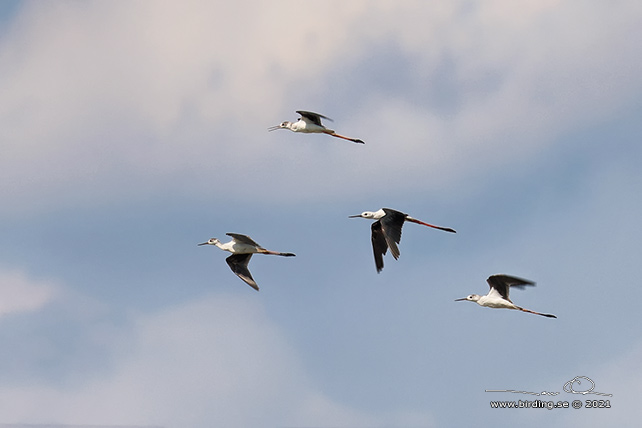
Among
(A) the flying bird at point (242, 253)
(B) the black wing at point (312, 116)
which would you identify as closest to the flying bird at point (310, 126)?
(B) the black wing at point (312, 116)

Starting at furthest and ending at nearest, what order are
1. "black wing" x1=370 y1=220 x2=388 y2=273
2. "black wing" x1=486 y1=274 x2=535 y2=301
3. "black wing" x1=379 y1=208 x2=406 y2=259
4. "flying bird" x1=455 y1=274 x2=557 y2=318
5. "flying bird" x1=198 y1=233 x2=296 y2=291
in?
"black wing" x1=370 y1=220 x2=388 y2=273, "flying bird" x1=198 y1=233 x2=296 y2=291, "black wing" x1=379 y1=208 x2=406 y2=259, "flying bird" x1=455 y1=274 x2=557 y2=318, "black wing" x1=486 y1=274 x2=535 y2=301

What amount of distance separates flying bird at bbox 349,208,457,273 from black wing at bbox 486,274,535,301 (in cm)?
301

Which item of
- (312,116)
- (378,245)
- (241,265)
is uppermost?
(312,116)

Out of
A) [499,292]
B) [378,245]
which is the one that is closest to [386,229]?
[378,245]

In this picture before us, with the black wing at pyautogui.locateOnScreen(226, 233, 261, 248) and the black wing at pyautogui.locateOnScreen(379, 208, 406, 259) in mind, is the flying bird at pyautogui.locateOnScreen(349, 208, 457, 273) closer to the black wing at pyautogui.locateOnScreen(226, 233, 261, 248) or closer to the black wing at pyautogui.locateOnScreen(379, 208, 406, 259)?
the black wing at pyautogui.locateOnScreen(379, 208, 406, 259)

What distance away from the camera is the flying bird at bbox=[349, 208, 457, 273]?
111 feet

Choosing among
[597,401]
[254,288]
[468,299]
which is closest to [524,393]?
[597,401]

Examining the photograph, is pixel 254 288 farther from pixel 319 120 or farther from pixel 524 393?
pixel 524 393

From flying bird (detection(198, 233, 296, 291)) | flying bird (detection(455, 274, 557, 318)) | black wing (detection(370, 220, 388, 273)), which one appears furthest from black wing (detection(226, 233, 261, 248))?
flying bird (detection(455, 274, 557, 318))

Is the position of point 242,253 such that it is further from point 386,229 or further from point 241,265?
point 386,229

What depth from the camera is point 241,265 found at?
35.5m

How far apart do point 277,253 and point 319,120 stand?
5.41m

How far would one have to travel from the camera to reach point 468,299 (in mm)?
34594

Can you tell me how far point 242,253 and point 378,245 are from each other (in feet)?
16.5
